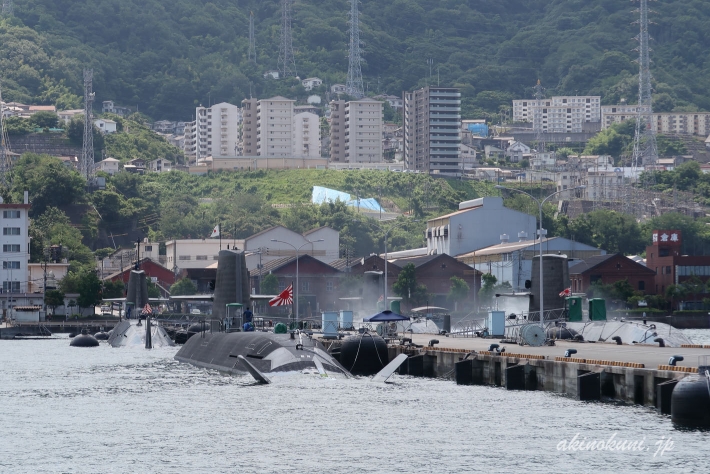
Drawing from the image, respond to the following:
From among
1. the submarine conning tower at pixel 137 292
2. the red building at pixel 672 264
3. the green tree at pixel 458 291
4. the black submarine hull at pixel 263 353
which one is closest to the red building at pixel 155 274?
the green tree at pixel 458 291

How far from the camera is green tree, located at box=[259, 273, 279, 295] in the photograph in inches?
5881

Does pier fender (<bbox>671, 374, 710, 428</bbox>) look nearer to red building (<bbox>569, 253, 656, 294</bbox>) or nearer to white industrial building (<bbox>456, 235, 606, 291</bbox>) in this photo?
white industrial building (<bbox>456, 235, 606, 291</bbox>)

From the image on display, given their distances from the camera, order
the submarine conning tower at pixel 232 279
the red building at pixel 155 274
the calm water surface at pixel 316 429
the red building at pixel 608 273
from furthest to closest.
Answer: the red building at pixel 155 274, the red building at pixel 608 273, the submarine conning tower at pixel 232 279, the calm water surface at pixel 316 429

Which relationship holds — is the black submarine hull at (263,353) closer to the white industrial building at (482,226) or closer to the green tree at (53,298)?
the green tree at (53,298)

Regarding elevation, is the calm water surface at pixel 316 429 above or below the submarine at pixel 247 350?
below

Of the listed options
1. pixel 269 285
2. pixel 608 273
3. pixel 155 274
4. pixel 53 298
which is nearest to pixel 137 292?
pixel 269 285

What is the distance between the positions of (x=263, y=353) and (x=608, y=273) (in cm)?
9092

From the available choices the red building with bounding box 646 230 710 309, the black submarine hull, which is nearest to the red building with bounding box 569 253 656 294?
the red building with bounding box 646 230 710 309

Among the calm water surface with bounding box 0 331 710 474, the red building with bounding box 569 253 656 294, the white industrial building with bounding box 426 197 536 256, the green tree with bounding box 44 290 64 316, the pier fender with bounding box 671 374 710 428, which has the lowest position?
the calm water surface with bounding box 0 331 710 474

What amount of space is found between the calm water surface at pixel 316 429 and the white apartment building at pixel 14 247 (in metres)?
97.6

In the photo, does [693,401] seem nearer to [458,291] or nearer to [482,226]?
[458,291]

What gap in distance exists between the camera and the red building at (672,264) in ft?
522

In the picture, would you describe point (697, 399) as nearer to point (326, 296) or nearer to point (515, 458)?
point (515, 458)

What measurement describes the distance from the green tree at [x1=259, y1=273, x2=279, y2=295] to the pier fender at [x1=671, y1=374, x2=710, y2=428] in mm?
106183
